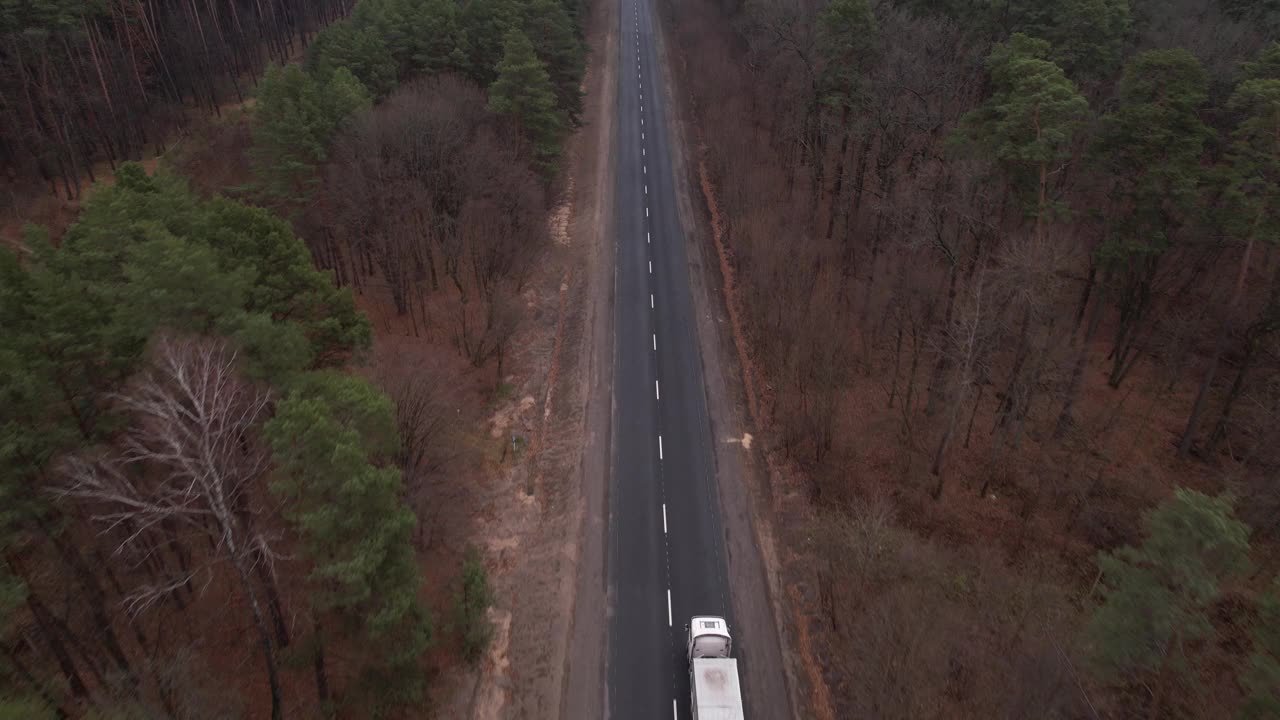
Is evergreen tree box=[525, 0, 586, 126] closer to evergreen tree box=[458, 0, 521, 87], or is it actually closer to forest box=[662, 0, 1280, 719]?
evergreen tree box=[458, 0, 521, 87]

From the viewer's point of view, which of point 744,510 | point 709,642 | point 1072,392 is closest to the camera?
point 709,642

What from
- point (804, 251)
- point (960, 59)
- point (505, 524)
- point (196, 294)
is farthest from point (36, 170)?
point (960, 59)

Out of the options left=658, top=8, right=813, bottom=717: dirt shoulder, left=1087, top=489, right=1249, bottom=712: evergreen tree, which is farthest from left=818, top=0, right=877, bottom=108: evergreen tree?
left=1087, top=489, right=1249, bottom=712: evergreen tree

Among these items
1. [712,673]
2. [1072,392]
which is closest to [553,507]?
[712,673]

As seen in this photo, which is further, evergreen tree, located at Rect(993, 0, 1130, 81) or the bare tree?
evergreen tree, located at Rect(993, 0, 1130, 81)

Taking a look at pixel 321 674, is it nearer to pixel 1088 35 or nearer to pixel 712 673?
pixel 712 673
